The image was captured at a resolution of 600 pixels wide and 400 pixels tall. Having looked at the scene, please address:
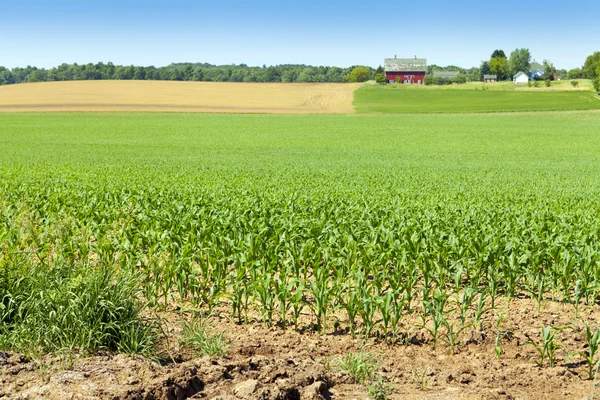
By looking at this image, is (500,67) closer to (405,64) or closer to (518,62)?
(518,62)

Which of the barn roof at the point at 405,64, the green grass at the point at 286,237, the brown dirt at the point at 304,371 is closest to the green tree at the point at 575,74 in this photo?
the barn roof at the point at 405,64

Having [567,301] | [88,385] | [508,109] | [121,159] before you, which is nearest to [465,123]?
[508,109]

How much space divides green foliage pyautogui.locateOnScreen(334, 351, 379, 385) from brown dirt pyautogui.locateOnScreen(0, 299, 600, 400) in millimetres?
107

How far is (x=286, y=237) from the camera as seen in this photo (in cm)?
1016

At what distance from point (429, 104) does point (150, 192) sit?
83926 mm

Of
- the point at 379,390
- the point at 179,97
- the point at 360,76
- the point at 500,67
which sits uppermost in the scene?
the point at 500,67

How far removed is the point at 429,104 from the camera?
3780 inches

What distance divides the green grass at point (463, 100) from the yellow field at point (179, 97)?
4.64 meters

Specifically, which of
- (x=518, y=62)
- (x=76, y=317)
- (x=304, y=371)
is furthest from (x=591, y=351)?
(x=518, y=62)

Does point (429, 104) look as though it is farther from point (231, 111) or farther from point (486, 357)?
point (486, 357)

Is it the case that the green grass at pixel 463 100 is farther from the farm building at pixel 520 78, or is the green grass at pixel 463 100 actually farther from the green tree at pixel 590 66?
the green tree at pixel 590 66

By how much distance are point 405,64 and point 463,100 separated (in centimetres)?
9475

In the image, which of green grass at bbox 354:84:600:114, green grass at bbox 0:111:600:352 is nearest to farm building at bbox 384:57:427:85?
green grass at bbox 354:84:600:114

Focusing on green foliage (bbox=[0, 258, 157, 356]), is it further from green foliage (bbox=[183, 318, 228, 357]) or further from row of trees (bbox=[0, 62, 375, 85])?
row of trees (bbox=[0, 62, 375, 85])
